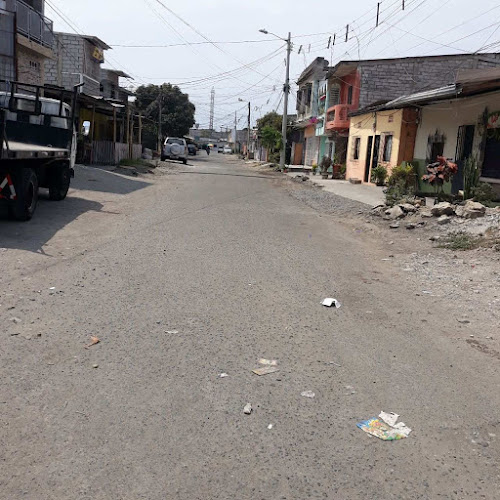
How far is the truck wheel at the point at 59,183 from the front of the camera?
13.1 meters

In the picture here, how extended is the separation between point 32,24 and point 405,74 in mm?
20852

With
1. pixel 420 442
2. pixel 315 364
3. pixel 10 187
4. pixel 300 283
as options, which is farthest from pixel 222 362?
pixel 10 187

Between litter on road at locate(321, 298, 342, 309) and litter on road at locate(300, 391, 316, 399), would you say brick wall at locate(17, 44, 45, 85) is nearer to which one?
litter on road at locate(321, 298, 342, 309)

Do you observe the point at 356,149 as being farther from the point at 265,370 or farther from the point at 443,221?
the point at 265,370

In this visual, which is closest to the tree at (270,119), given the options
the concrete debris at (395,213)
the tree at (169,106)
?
the tree at (169,106)

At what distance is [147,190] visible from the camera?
65.0 feet

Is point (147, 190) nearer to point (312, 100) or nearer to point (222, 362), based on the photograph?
point (222, 362)

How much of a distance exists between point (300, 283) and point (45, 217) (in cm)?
640

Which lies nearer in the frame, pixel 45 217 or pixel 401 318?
pixel 401 318

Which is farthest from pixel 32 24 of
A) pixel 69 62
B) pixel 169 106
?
pixel 169 106

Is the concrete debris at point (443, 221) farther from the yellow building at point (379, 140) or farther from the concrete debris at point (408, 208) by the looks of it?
the yellow building at point (379, 140)

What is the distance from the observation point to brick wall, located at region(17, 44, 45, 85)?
23266 millimetres

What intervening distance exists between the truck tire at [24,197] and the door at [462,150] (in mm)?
13426

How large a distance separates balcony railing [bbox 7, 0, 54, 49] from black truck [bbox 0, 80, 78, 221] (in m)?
9.94
